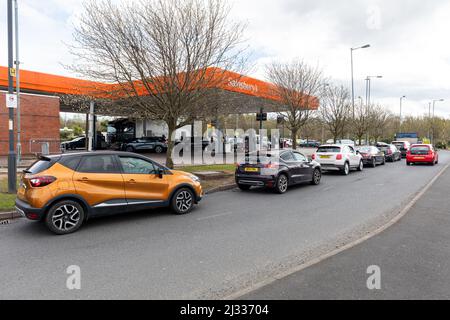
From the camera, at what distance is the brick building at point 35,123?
1856cm

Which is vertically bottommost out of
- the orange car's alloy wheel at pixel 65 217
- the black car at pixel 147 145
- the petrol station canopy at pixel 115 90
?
the orange car's alloy wheel at pixel 65 217

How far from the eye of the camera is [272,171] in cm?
978

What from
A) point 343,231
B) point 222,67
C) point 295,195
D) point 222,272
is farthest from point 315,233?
point 222,67

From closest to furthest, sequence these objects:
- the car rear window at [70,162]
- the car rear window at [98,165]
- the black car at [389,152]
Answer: the car rear window at [70,162]
the car rear window at [98,165]
the black car at [389,152]

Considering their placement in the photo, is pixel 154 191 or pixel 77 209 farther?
pixel 154 191

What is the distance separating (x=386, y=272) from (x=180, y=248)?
294cm

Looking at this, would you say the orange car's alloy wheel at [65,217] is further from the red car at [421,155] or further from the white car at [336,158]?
the red car at [421,155]

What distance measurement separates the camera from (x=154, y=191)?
22.0 ft

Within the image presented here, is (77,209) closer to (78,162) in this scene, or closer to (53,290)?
(78,162)

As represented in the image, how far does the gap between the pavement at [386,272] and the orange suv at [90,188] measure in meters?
3.84

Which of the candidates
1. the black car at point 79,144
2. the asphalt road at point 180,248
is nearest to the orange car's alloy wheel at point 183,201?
the asphalt road at point 180,248

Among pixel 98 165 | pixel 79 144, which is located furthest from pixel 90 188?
pixel 79 144
